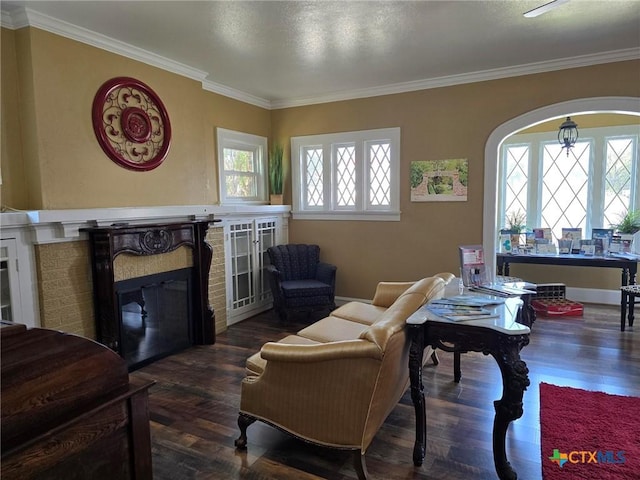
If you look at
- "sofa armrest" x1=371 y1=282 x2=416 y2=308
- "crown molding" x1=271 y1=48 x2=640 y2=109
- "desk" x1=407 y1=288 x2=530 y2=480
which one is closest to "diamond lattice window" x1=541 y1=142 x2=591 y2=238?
"crown molding" x1=271 y1=48 x2=640 y2=109

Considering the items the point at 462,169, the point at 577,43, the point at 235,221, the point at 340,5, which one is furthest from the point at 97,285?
the point at 577,43

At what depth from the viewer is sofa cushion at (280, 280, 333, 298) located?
465 centimetres

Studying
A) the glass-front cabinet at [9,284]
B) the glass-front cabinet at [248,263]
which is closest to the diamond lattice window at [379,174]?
the glass-front cabinet at [248,263]

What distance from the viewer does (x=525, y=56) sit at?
3.93 meters

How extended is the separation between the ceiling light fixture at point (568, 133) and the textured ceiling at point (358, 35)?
0.95 m

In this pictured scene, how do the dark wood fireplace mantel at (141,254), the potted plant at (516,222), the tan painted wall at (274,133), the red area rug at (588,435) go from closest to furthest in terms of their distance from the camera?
the red area rug at (588,435) < the tan painted wall at (274,133) < the dark wood fireplace mantel at (141,254) < the potted plant at (516,222)

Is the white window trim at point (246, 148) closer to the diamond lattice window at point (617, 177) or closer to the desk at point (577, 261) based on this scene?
the desk at point (577, 261)

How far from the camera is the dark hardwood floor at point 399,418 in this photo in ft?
7.15

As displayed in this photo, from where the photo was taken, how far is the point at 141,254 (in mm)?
3430

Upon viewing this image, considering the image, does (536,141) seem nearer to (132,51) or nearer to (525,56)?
(525,56)

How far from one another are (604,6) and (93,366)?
12.5 feet

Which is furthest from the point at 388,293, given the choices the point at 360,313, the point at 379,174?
the point at 379,174

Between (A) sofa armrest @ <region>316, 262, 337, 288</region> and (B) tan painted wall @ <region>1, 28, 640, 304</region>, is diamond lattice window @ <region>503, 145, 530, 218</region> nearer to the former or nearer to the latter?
(B) tan painted wall @ <region>1, 28, 640, 304</region>

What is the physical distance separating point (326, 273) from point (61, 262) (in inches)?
113
